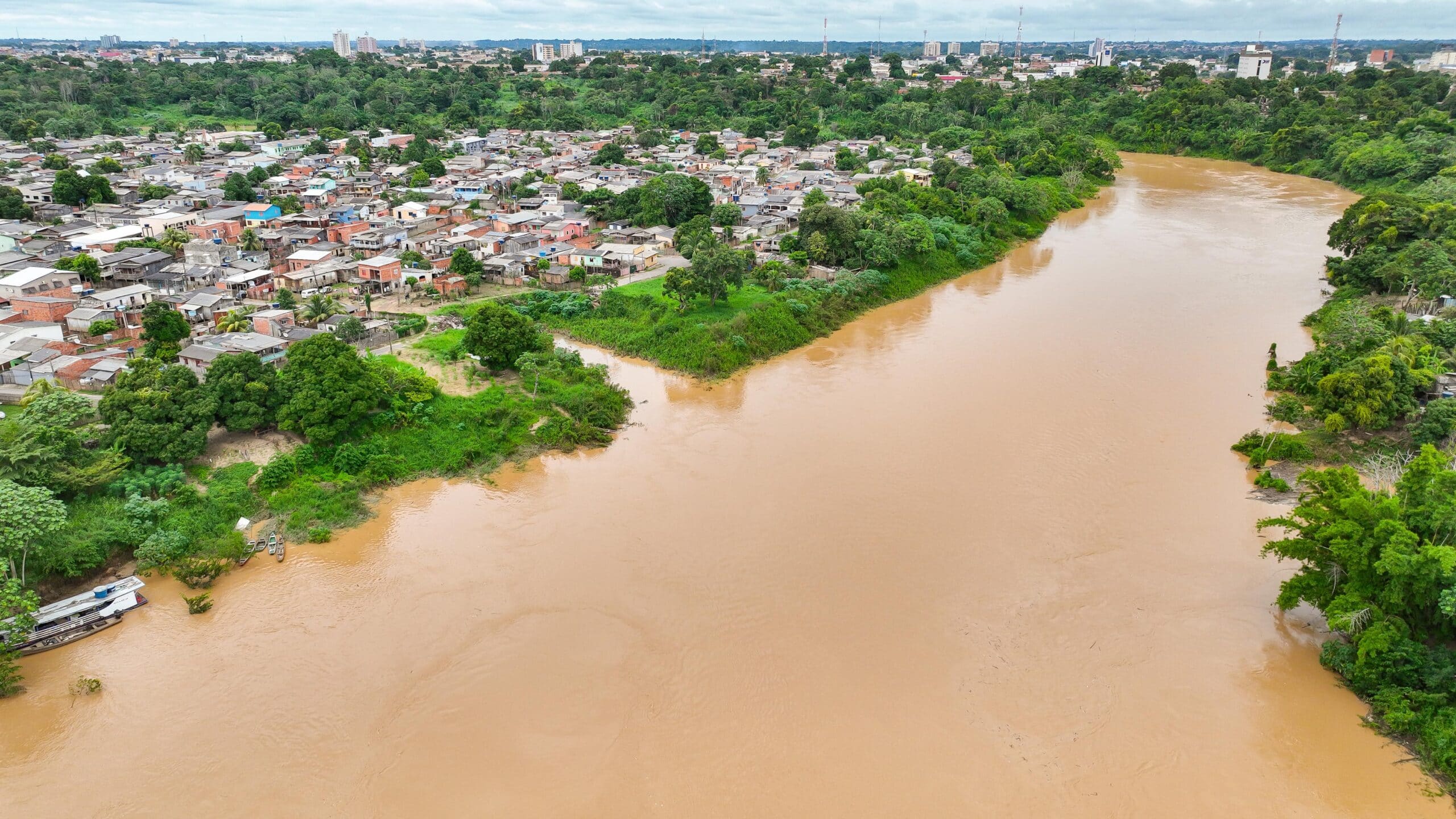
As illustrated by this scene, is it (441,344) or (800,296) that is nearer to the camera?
(441,344)

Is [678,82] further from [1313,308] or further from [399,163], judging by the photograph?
[1313,308]

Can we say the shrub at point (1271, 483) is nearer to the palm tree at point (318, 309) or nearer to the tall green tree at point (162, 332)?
the palm tree at point (318, 309)

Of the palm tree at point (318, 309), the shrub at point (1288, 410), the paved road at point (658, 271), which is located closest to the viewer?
the shrub at point (1288, 410)

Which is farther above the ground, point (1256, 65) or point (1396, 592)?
point (1256, 65)

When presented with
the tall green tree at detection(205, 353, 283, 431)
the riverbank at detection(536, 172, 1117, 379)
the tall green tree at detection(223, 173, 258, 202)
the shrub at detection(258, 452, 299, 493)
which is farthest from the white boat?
the tall green tree at detection(223, 173, 258, 202)

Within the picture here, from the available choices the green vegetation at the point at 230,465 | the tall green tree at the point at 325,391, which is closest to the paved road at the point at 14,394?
the green vegetation at the point at 230,465

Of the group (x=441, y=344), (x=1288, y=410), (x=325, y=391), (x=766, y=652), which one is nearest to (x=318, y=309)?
(x=441, y=344)

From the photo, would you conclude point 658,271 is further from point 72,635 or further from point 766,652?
point 72,635
